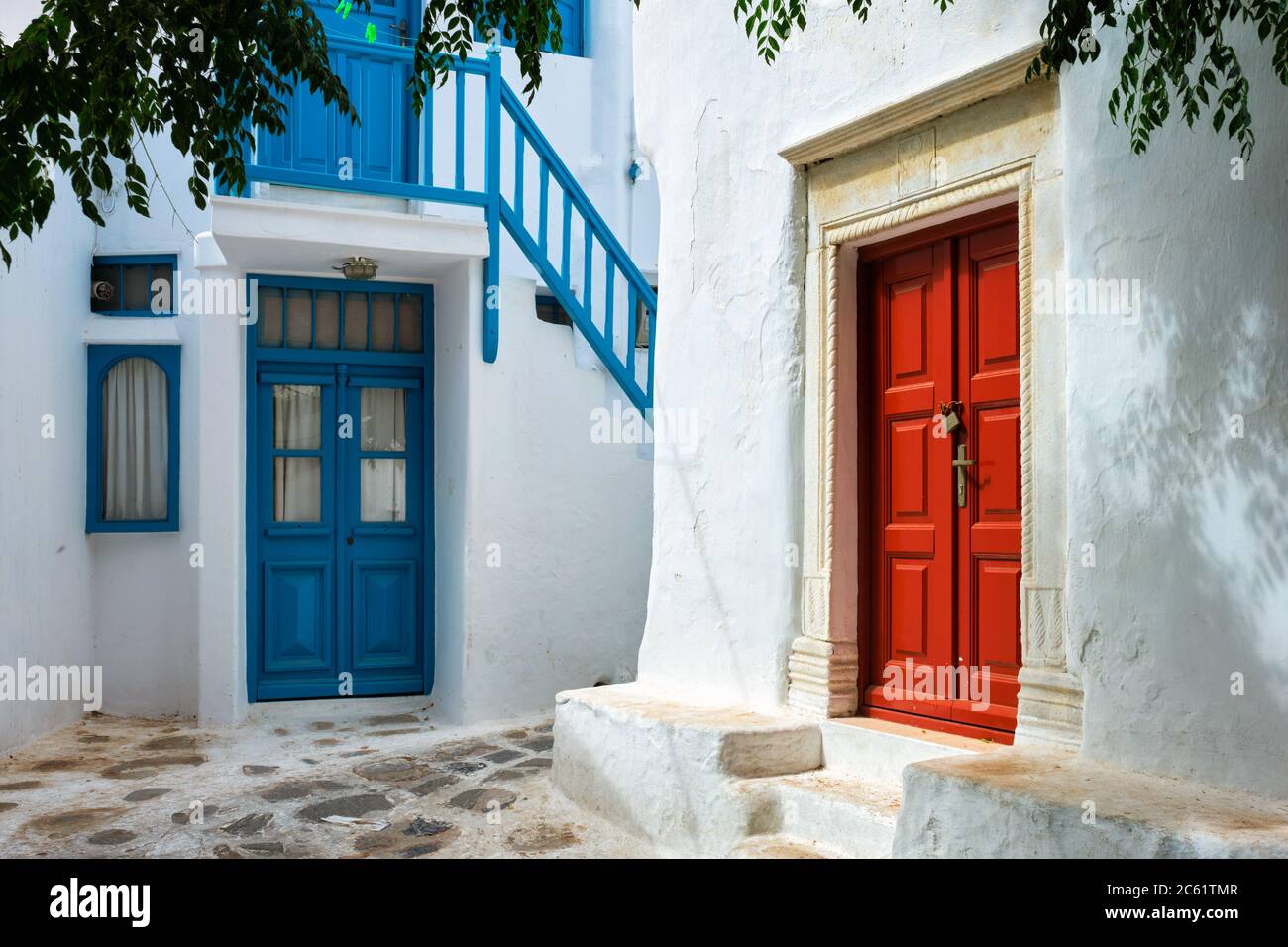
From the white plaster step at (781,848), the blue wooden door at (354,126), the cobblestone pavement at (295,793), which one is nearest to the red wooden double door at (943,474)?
the white plaster step at (781,848)

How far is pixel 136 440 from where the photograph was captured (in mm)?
8500

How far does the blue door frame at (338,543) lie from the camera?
8258 mm

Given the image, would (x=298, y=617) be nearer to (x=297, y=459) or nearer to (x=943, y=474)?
(x=297, y=459)

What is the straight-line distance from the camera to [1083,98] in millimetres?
3977

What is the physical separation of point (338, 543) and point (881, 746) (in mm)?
4781

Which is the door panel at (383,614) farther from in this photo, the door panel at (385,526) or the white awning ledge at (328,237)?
the white awning ledge at (328,237)

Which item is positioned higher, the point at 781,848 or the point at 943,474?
the point at 943,474

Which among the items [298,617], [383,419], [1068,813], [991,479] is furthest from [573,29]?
[1068,813]

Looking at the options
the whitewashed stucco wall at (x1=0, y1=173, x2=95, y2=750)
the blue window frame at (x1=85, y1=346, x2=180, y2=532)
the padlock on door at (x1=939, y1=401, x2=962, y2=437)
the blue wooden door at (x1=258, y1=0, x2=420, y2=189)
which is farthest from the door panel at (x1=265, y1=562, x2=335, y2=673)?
the padlock on door at (x1=939, y1=401, x2=962, y2=437)

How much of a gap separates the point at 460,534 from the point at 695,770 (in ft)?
11.1

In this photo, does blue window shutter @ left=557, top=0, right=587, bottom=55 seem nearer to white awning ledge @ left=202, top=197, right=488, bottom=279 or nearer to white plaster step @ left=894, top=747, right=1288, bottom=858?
white awning ledge @ left=202, top=197, right=488, bottom=279

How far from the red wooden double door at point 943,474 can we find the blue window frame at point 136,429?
5287 millimetres

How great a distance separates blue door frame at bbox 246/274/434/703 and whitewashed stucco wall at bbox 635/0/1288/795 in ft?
12.1

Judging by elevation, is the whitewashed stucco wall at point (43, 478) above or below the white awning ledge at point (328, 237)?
below
